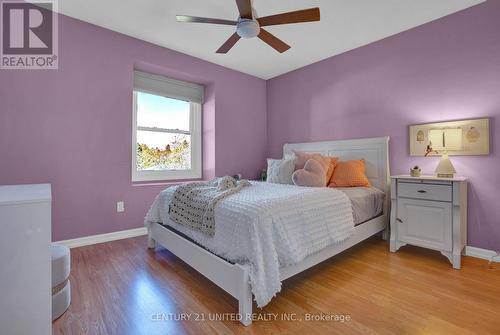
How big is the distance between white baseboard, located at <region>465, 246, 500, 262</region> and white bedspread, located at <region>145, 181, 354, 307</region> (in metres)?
1.36

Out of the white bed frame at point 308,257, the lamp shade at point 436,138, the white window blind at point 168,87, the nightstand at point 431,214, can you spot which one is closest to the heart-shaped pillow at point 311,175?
the white bed frame at point 308,257

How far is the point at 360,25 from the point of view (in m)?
2.67

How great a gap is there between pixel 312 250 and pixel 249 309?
61 cm

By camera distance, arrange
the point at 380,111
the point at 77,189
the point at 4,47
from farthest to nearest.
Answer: the point at 380,111 → the point at 77,189 → the point at 4,47

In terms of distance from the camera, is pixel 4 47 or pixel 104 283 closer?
pixel 104 283

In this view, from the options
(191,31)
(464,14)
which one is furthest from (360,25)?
(191,31)

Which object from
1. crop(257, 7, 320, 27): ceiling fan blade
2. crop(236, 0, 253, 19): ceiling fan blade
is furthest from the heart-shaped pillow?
crop(236, 0, 253, 19): ceiling fan blade

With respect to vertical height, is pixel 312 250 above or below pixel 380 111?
below

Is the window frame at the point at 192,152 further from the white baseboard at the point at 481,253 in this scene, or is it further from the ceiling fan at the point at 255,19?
the white baseboard at the point at 481,253

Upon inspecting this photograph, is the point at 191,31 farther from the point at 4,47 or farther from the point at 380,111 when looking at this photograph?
the point at 380,111

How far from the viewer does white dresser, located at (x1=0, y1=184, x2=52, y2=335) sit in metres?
1.02

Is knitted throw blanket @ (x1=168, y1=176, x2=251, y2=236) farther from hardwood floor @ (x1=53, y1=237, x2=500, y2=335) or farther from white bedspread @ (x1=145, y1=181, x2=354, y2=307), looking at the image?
hardwood floor @ (x1=53, y1=237, x2=500, y2=335)

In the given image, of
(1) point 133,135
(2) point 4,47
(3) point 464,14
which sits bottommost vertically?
(1) point 133,135

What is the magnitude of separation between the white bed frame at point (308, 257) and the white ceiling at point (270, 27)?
1282 mm
